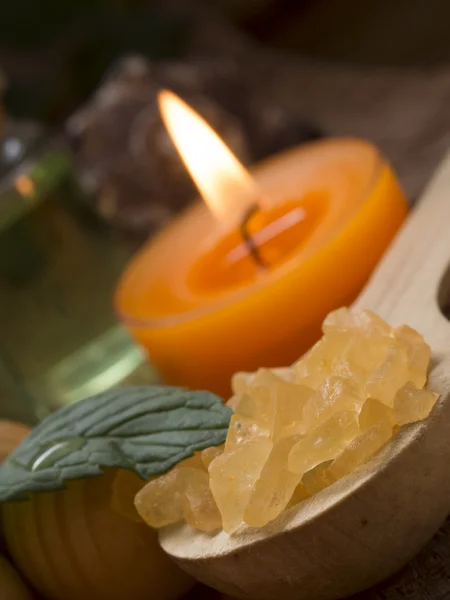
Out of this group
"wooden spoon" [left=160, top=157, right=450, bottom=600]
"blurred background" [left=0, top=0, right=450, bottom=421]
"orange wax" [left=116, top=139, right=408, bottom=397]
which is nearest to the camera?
"wooden spoon" [left=160, top=157, right=450, bottom=600]

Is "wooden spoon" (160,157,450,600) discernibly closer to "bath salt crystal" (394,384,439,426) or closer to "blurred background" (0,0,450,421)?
"bath salt crystal" (394,384,439,426)

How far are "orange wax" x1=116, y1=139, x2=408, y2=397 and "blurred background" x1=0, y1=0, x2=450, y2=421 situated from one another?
6.0 inches

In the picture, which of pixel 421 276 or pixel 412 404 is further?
pixel 421 276

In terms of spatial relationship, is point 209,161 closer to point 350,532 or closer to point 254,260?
point 254,260

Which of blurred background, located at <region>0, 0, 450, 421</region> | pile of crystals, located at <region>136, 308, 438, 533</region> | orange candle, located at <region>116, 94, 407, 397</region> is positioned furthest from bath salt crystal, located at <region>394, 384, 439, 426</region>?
blurred background, located at <region>0, 0, 450, 421</region>

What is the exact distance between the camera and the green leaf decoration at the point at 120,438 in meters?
0.33

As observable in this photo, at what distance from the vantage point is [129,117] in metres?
0.79

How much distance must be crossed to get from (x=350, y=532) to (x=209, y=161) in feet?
0.88

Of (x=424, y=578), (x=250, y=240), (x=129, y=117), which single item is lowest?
(x=424, y=578)

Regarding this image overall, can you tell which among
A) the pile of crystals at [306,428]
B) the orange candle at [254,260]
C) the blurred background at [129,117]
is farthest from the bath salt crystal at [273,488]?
the blurred background at [129,117]

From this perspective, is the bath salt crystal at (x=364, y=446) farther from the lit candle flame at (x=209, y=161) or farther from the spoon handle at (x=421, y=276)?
the lit candle flame at (x=209, y=161)

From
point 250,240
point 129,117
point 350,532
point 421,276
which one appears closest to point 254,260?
point 250,240

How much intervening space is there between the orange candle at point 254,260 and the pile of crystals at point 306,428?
95mm

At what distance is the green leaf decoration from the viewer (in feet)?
1.08
